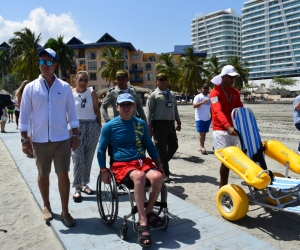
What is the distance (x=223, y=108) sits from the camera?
4.81 metres

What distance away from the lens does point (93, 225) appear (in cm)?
390

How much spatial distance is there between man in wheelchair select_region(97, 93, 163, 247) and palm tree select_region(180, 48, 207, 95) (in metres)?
52.3

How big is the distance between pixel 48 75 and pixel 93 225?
186cm

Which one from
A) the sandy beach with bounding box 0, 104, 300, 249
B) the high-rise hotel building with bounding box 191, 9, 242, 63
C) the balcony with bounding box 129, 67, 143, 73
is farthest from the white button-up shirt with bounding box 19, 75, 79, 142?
the high-rise hotel building with bounding box 191, 9, 242, 63

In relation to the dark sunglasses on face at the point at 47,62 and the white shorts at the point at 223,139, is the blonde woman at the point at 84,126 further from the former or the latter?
the white shorts at the point at 223,139

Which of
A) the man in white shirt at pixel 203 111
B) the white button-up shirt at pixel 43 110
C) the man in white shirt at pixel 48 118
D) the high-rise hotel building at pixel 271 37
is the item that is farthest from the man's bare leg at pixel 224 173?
the high-rise hotel building at pixel 271 37

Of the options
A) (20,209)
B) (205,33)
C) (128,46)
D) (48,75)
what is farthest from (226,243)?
(205,33)

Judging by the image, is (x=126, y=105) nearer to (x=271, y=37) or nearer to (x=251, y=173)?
(x=251, y=173)

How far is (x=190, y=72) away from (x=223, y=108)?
51.6m

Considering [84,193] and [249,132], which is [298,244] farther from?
[84,193]

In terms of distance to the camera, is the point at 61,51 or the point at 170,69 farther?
the point at 170,69

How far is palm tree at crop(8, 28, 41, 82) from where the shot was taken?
1407 inches

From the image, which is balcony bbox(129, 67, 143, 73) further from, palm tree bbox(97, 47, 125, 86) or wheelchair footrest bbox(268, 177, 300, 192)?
wheelchair footrest bbox(268, 177, 300, 192)

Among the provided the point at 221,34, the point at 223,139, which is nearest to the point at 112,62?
the point at 223,139
